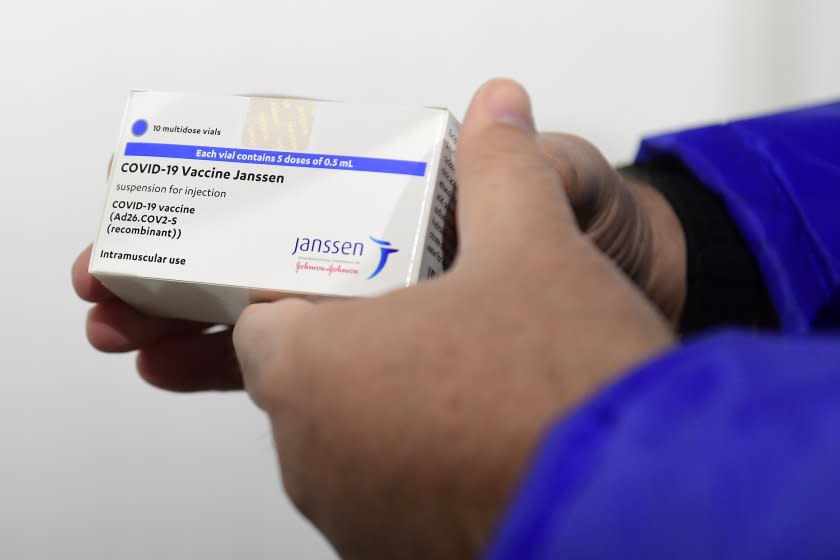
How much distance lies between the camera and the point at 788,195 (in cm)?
62

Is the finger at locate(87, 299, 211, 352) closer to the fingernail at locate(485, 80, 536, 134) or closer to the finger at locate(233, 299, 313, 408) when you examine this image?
the finger at locate(233, 299, 313, 408)

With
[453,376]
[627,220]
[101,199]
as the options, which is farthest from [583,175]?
[101,199]

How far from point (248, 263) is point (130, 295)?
0.12 m

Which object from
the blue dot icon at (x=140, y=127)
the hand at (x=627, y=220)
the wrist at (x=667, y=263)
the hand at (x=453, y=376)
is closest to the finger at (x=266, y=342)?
the hand at (x=453, y=376)

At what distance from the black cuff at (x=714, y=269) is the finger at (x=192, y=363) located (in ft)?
1.38

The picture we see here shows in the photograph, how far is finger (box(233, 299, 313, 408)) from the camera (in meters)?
0.39

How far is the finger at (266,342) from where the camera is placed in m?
0.39

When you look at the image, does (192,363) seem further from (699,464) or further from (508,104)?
(699,464)

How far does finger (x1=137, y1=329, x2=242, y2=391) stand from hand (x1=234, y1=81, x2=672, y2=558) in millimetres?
356

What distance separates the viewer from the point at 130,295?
56cm

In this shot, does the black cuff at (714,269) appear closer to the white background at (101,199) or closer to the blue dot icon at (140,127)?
the white background at (101,199)

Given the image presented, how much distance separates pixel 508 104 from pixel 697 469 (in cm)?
26

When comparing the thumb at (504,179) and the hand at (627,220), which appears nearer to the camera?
the thumb at (504,179)

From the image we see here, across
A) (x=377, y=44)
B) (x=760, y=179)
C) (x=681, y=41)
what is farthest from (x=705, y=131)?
(x=377, y=44)
